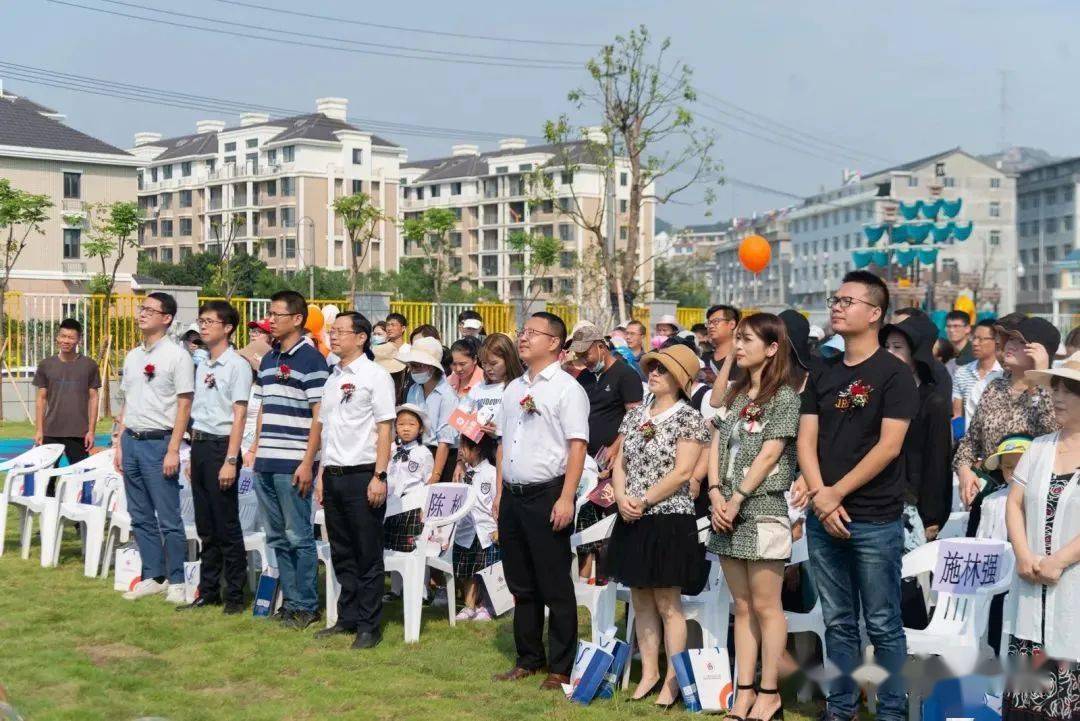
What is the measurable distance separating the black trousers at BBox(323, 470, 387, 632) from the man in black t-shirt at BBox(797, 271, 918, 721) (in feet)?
9.43

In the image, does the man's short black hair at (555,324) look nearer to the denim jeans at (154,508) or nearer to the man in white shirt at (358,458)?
the man in white shirt at (358,458)

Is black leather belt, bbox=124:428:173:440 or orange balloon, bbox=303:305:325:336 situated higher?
orange balloon, bbox=303:305:325:336

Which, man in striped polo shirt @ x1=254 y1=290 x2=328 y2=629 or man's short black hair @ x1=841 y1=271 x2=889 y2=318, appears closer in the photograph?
man's short black hair @ x1=841 y1=271 x2=889 y2=318

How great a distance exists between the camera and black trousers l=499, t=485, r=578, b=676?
6520 mm

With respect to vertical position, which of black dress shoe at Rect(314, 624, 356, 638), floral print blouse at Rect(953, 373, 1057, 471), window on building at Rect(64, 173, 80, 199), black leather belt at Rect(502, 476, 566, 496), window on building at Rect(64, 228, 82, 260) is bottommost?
black dress shoe at Rect(314, 624, 356, 638)

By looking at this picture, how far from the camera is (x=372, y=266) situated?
100 meters

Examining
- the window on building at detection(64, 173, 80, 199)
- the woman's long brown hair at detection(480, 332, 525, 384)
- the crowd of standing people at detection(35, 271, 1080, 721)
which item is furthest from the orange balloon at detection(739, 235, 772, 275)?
the window on building at detection(64, 173, 80, 199)

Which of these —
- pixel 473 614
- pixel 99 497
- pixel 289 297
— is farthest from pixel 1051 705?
pixel 99 497

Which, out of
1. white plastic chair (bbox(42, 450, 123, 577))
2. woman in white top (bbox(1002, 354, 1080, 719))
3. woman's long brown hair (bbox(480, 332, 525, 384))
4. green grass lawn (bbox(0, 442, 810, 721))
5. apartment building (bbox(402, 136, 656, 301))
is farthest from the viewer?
apartment building (bbox(402, 136, 656, 301))

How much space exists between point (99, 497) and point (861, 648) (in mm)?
6633

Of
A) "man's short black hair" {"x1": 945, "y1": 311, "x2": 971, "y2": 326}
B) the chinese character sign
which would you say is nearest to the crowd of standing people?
the chinese character sign

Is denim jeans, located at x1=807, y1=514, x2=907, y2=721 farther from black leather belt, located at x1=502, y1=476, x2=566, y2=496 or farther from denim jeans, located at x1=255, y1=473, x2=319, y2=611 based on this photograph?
denim jeans, located at x1=255, y1=473, x2=319, y2=611

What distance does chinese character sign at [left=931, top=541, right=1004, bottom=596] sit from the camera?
545 cm

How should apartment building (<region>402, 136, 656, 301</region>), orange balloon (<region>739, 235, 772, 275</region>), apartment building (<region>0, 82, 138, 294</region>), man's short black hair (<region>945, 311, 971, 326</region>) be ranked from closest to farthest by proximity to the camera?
man's short black hair (<region>945, 311, 971, 326</region>) < orange balloon (<region>739, 235, 772, 275</region>) < apartment building (<region>0, 82, 138, 294</region>) < apartment building (<region>402, 136, 656, 301</region>)
